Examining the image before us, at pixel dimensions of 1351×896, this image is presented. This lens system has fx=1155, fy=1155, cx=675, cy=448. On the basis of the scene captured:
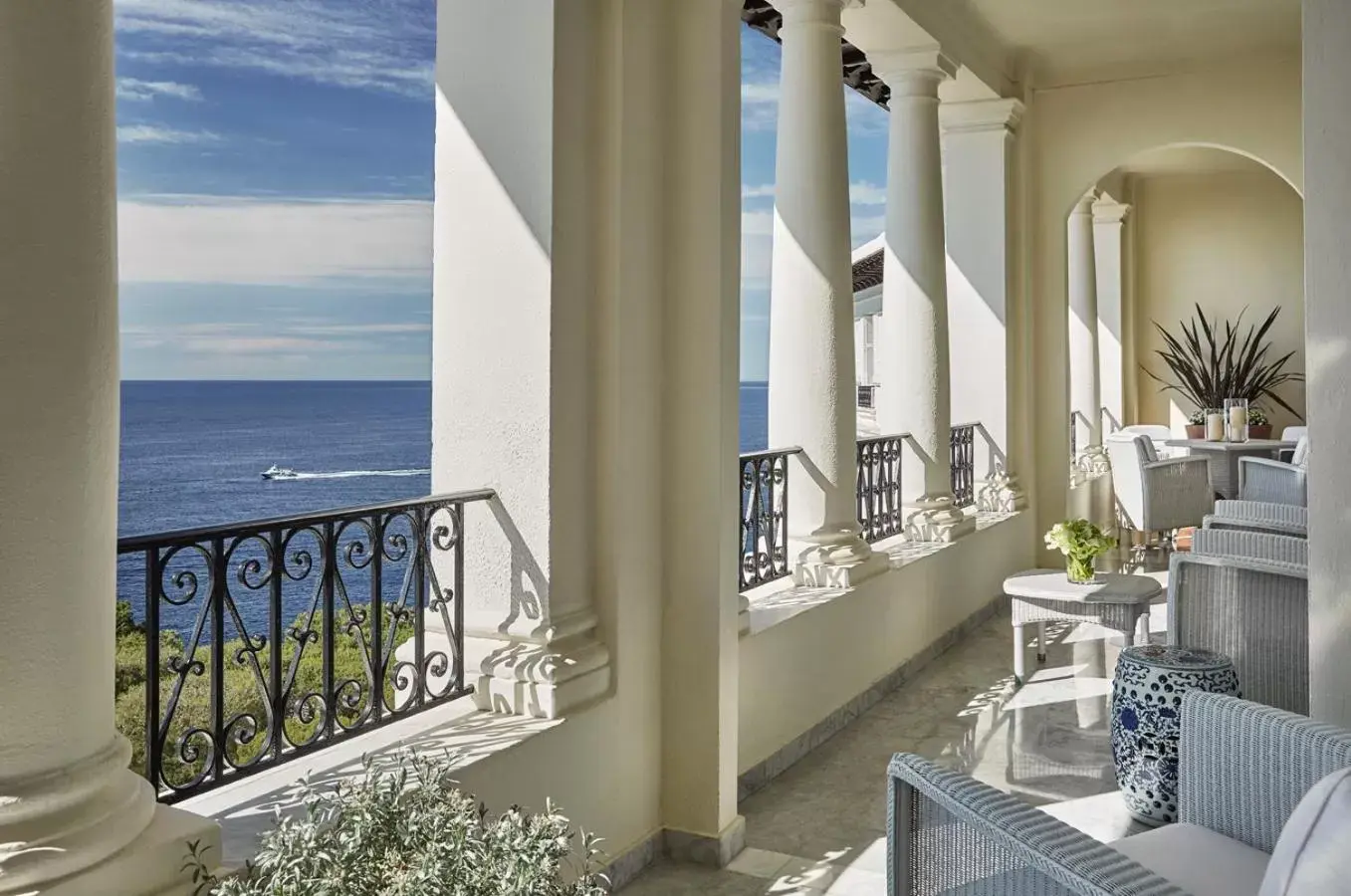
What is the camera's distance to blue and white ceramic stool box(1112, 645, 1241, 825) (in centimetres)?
381

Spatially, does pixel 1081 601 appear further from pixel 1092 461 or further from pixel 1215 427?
pixel 1092 461

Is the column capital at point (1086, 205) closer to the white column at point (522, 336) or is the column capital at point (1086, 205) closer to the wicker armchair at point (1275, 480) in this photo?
the wicker armchair at point (1275, 480)

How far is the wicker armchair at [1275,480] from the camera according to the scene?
6598 mm

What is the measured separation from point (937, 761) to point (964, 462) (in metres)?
3.90

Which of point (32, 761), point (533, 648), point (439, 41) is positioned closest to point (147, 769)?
point (32, 761)

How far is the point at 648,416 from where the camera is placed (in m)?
3.68

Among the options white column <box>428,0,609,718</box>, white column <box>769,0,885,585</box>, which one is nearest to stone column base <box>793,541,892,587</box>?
white column <box>769,0,885,585</box>

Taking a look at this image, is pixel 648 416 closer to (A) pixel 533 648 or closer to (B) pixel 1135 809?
(A) pixel 533 648

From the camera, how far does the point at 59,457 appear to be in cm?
188

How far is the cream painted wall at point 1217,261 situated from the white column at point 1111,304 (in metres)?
0.33

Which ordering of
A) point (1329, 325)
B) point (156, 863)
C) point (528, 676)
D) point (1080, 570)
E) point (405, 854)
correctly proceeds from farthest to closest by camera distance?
1. point (1080, 570)
2. point (528, 676)
3. point (1329, 325)
4. point (156, 863)
5. point (405, 854)

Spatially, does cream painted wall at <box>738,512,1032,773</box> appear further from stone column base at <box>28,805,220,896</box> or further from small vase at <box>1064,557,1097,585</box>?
stone column base at <box>28,805,220,896</box>

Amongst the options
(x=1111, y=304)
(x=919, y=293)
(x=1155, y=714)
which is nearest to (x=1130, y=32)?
(x=919, y=293)

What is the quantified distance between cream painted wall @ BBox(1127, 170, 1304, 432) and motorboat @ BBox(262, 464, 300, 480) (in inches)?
1445
